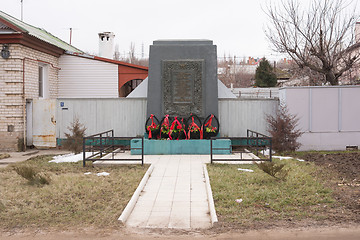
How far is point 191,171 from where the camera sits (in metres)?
9.55

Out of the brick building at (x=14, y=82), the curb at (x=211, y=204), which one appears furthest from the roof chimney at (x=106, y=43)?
the curb at (x=211, y=204)

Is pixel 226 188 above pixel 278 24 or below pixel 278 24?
below

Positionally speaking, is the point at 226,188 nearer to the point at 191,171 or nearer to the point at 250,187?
the point at 250,187

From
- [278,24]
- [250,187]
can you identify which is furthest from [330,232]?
[278,24]

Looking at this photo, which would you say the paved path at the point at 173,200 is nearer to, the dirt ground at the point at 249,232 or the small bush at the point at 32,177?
the dirt ground at the point at 249,232

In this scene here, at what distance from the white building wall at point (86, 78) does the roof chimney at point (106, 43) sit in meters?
5.41

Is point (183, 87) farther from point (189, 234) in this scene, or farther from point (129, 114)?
point (189, 234)

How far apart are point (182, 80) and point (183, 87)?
0.29 metres

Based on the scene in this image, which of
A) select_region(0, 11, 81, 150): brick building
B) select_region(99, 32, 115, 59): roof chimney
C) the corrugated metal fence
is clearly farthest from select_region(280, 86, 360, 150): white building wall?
select_region(99, 32, 115, 59): roof chimney

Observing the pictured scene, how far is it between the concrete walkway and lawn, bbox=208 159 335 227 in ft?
1.10

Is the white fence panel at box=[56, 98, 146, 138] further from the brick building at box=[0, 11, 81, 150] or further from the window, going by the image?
the window

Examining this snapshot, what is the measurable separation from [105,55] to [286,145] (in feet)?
→ 48.2

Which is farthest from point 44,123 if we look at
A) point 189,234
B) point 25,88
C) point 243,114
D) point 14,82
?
point 189,234

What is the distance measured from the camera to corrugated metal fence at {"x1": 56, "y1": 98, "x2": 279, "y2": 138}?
49.0 ft
